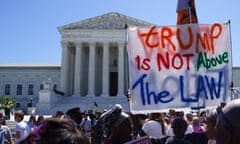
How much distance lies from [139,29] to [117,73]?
4305 centimetres

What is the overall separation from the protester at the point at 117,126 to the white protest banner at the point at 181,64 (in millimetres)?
2414

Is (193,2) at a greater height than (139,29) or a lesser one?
greater

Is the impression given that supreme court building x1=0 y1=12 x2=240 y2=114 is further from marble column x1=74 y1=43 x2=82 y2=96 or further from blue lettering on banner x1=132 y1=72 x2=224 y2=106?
blue lettering on banner x1=132 y1=72 x2=224 y2=106

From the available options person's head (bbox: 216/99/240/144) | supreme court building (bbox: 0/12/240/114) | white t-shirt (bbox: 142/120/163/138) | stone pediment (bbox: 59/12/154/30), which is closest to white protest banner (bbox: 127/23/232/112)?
white t-shirt (bbox: 142/120/163/138)

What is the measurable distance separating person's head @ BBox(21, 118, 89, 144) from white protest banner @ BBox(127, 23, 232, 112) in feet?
13.3

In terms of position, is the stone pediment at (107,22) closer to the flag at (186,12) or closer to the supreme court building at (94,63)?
the supreme court building at (94,63)

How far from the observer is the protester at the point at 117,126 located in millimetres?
3014

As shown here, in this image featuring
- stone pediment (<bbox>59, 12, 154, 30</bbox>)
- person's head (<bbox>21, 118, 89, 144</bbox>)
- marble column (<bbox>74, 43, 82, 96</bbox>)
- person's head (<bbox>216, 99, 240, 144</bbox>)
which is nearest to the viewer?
person's head (<bbox>21, 118, 89, 144</bbox>)

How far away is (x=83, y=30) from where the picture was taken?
147 ft

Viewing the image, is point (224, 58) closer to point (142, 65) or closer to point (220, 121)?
point (142, 65)

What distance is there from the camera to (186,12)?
670 cm

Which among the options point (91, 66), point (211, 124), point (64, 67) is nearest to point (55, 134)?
point (211, 124)

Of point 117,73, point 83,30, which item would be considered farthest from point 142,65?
point 117,73

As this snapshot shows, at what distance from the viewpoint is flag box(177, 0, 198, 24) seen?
21.9ft
